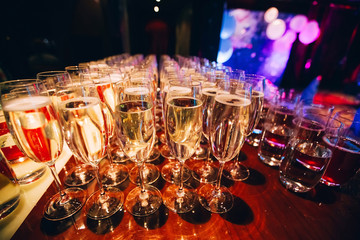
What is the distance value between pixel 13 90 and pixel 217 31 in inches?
234

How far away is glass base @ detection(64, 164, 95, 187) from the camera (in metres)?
0.83

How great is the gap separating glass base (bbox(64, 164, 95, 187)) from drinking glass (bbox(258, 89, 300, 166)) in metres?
0.97

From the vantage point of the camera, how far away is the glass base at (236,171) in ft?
2.74

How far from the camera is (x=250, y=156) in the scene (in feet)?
3.29

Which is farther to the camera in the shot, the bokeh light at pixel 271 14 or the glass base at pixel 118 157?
the bokeh light at pixel 271 14

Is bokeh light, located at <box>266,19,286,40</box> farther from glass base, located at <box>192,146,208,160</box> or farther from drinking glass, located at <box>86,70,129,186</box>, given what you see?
drinking glass, located at <box>86,70,129,186</box>

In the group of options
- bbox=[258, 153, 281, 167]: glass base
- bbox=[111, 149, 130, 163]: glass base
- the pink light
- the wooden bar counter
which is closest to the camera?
the wooden bar counter

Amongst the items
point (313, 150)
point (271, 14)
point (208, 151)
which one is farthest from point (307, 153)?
point (271, 14)

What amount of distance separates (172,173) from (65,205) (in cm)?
49

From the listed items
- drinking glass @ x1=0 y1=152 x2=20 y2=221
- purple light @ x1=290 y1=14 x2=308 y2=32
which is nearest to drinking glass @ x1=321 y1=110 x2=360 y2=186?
drinking glass @ x1=0 y1=152 x2=20 y2=221

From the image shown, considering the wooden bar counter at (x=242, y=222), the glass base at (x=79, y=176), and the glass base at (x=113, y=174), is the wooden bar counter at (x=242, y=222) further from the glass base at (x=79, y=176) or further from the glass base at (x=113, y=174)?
the glass base at (x=113, y=174)

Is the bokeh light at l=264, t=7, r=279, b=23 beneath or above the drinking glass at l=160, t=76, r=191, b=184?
above

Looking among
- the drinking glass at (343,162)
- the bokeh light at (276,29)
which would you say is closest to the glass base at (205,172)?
the drinking glass at (343,162)

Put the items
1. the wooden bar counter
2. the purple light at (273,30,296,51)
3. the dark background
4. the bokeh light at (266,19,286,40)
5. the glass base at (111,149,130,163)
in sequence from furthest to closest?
1. the purple light at (273,30,296,51)
2. the bokeh light at (266,19,286,40)
3. the dark background
4. the glass base at (111,149,130,163)
5. the wooden bar counter
